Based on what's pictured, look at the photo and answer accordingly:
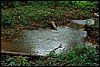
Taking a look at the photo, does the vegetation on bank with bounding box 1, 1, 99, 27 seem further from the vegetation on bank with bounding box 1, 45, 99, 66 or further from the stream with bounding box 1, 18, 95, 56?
the vegetation on bank with bounding box 1, 45, 99, 66

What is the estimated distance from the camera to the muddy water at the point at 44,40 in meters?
9.29

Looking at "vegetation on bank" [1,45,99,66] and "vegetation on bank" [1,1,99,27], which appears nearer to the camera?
"vegetation on bank" [1,45,99,66]

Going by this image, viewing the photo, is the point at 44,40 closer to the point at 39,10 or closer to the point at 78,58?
the point at 78,58

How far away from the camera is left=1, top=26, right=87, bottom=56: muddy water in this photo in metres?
9.29

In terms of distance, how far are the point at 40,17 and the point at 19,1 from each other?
4831 millimetres

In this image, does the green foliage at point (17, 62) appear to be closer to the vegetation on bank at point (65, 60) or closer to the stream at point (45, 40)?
the vegetation on bank at point (65, 60)

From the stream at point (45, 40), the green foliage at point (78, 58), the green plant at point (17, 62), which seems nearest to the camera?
the green plant at point (17, 62)

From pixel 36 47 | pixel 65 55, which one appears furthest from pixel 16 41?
pixel 65 55

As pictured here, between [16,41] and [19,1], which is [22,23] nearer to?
[16,41]

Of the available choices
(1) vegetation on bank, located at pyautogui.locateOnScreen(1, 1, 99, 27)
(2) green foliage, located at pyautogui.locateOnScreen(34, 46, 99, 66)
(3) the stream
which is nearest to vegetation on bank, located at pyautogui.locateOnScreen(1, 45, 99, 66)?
(2) green foliage, located at pyautogui.locateOnScreen(34, 46, 99, 66)

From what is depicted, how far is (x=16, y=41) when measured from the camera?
33.6ft

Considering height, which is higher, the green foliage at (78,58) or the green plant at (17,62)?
the green plant at (17,62)

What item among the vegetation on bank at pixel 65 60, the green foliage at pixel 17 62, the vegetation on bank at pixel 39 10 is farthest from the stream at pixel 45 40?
the green foliage at pixel 17 62

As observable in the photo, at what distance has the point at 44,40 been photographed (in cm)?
1057
